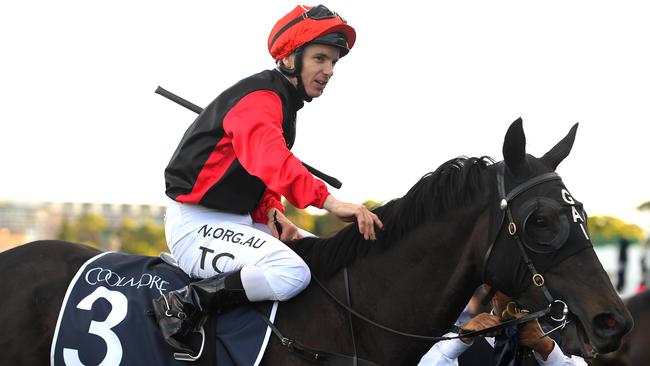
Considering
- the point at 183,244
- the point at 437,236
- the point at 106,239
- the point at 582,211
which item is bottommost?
the point at 106,239

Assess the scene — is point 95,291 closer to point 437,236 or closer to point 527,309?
point 437,236

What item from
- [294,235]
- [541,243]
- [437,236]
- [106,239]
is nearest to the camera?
[541,243]

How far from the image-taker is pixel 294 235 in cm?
498

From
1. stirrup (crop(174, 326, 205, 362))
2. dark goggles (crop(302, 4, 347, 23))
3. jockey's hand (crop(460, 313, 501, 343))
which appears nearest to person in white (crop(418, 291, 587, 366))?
jockey's hand (crop(460, 313, 501, 343))

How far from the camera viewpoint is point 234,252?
4.29 meters

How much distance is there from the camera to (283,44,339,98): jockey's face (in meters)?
4.63

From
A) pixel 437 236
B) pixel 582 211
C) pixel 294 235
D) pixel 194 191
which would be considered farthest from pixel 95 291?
pixel 582 211

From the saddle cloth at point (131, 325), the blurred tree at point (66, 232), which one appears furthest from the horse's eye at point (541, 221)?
the blurred tree at point (66, 232)

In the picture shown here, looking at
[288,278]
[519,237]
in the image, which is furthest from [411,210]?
[288,278]

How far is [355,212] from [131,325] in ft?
4.12

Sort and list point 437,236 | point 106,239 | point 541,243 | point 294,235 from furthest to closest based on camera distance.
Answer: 1. point 106,239
2. point 294,235
3. point 437,236
4. point 541,243

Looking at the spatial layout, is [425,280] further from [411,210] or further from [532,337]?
[532,337]

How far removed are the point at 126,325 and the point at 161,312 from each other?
0.21 meters

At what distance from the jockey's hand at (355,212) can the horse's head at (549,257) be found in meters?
0.56
